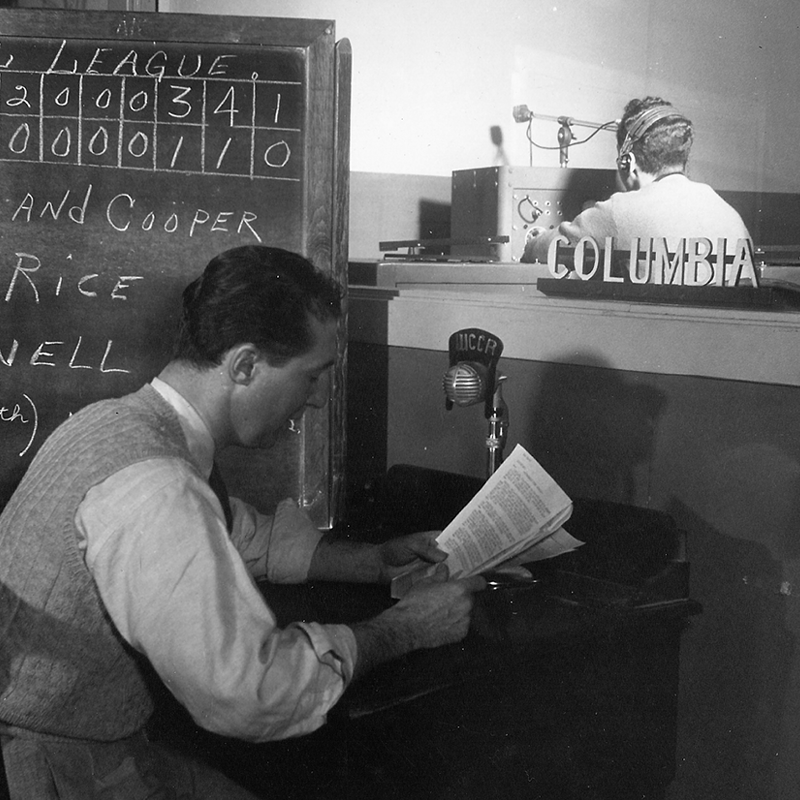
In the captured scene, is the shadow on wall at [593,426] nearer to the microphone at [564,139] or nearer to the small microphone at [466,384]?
the small microphone at [466,384]

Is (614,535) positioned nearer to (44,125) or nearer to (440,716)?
(440,716)

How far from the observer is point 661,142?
219cm

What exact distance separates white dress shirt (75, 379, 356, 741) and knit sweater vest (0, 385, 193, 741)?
3 centimetres

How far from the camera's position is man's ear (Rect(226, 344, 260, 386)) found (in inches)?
52.5

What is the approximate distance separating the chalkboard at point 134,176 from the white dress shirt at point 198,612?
0.92 meters

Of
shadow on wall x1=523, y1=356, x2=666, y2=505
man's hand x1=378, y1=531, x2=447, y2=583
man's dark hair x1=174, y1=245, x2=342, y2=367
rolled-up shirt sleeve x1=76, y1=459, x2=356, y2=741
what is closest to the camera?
rolled-up shirt sleeve x1=76, y1=459, x2=356, y2=741

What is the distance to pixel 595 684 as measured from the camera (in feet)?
4.76

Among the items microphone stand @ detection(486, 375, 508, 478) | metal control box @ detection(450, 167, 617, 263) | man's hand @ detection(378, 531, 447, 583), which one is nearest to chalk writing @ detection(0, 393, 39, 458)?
man's hand @ detection(378, 531, 447, 583)

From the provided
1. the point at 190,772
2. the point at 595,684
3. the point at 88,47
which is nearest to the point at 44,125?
the point at 88,47

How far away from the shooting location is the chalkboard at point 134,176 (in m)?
1.92

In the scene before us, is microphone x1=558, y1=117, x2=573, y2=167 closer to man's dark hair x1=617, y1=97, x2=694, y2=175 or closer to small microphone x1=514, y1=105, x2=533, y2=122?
small microphone x1=514, y1=105, x2=533, y2=122

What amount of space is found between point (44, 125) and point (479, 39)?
135cm

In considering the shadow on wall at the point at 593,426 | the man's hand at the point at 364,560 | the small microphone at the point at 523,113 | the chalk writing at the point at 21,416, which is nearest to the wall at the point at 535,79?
the small microphone at the point at 523,113

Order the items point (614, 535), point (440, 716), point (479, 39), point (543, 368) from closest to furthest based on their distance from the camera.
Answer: point (440, 716) < point (614, 535) < point (543, 368) < point (479, 39)
